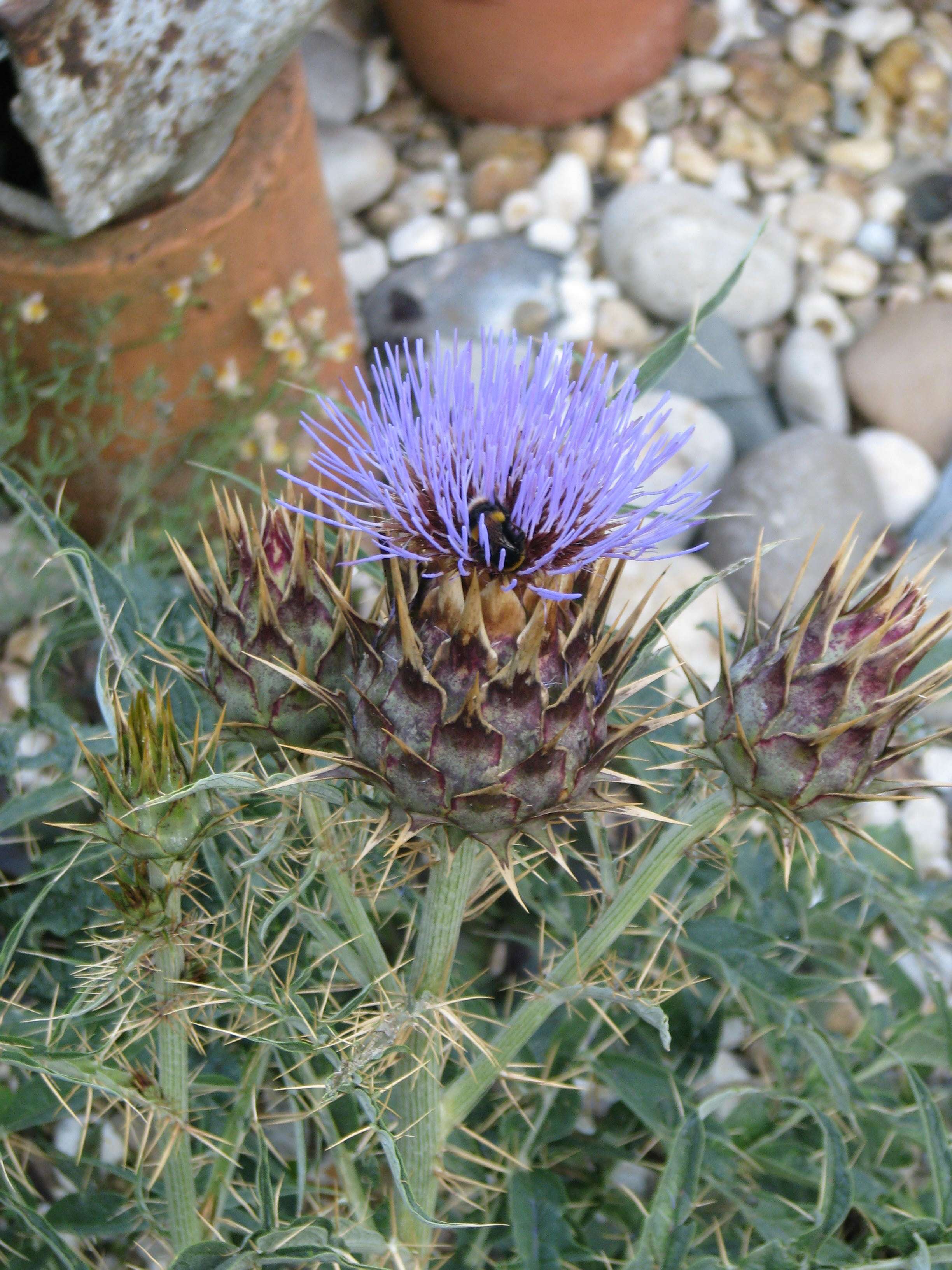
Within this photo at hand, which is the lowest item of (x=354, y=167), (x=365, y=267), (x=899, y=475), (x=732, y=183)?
(x=899, y=475)

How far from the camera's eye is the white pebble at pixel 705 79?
3.50 metres

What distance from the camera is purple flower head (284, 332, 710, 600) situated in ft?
3.07

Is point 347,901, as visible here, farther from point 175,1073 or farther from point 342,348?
point 342,348

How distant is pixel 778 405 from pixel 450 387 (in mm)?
2294

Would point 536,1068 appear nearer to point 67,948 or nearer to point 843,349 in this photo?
point 67,948

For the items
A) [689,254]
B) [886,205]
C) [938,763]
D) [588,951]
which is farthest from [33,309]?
[886,205]

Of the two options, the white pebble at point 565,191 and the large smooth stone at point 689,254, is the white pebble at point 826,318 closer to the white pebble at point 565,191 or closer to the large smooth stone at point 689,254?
the large smooth stone at point 689,254

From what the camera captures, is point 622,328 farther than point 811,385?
Yes

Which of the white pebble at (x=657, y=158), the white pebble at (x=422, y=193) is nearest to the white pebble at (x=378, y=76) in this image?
the white pebble at (x=422, y=193)

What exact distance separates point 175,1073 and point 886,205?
3.24 m

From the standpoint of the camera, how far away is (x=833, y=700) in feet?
3.11

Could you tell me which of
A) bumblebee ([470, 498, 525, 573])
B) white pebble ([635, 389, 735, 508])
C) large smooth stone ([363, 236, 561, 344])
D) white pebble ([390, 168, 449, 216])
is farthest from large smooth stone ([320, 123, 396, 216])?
bumblebee ([470, 498, 525, 573])

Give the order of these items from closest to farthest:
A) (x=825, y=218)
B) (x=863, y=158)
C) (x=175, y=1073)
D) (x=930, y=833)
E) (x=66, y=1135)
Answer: (x=175, y=1073) < (x=66, y=1135) < (x=930, y=833) < (x=825, y=218) < (x=863, y=158)

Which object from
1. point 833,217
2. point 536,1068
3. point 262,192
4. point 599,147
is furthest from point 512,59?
point 536,1068
